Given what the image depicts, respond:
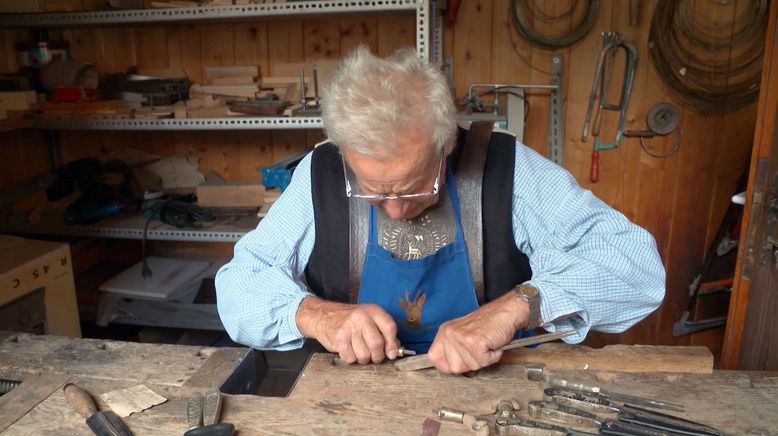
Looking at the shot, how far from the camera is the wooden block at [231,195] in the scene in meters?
2.90

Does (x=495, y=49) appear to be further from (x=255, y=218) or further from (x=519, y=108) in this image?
(x=255, y=218)

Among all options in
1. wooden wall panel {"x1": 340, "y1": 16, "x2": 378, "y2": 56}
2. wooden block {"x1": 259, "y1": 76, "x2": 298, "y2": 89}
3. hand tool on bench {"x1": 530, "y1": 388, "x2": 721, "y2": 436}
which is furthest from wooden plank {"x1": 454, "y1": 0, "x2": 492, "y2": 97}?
hand tool on bench {"x1": 530, "y1": 388, "x2": 721, "y2": 436}

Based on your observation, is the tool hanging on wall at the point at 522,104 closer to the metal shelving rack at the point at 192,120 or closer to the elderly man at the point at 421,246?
the metal shelving rack at the point at 192,120

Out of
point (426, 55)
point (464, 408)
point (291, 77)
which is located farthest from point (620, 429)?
point (291, 77)

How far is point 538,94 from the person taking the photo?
2.85 m

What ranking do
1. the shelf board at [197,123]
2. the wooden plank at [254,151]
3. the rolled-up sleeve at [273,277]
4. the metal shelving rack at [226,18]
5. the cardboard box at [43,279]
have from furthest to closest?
the wooden plank at [254,151] < the shelf board at [197,123] < the metal shelving rack at [226,18] < the cardboard box at [43,279] < the rolled-up sleeve at [273,277]

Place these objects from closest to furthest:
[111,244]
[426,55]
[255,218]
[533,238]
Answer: [533,238], [426,55], [255,218], [111,244]

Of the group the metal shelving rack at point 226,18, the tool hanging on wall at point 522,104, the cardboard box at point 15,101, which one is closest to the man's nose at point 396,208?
the metal shelving rack at point 226,18

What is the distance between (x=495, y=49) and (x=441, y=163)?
5.42 ft

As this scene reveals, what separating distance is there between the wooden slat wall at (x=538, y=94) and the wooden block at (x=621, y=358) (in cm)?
179

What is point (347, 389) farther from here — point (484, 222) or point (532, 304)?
point (484, 222)

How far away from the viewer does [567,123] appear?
2.88 meters

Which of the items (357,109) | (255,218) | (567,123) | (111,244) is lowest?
(111,244)

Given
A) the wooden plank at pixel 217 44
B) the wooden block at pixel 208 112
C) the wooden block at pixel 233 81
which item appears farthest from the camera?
the wooden plank at pixel 217 44
